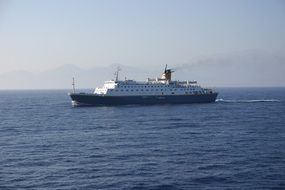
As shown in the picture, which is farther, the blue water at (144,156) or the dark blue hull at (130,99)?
the dark blue hull at (130,99)

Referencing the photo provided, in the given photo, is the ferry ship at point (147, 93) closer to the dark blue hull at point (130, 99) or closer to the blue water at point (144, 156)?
the dark blue hull at point (130, 99)

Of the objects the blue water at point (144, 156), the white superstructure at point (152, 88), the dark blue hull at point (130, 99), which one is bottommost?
the blue water at point (144, 156)

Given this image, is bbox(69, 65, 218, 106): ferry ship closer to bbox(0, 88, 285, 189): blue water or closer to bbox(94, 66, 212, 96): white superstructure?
bbox(94, 66, 212, 96): white superstructure

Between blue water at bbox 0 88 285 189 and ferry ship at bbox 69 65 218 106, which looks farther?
ferry ship at bbox 69 65 218 106

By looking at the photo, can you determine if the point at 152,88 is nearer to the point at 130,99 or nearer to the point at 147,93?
the point at 147,93

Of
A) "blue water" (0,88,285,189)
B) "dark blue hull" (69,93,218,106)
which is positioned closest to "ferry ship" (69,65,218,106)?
"dark blue hull" (69,93,218,106)

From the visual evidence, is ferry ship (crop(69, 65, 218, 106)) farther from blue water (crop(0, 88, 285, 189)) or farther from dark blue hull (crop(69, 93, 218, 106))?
blue water (crop(0, 88, 285, 189))

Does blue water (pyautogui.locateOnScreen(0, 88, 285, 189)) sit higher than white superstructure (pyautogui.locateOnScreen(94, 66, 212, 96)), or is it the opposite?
white superstructure (pyautogui.locateOnScreen(94, 66, 212, 96))

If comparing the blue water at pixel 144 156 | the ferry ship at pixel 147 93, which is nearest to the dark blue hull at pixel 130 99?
the ferry ship at pixel 147 93

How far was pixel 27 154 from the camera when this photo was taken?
129 ft

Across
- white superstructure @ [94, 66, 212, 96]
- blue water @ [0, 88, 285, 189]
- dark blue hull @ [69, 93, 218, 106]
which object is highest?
white superstructure @ [94, 66, 212, 96]

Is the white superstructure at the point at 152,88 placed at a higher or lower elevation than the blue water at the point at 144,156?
higher

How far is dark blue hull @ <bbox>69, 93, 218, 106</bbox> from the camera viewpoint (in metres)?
97.5

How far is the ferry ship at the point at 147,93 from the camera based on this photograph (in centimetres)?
9788
